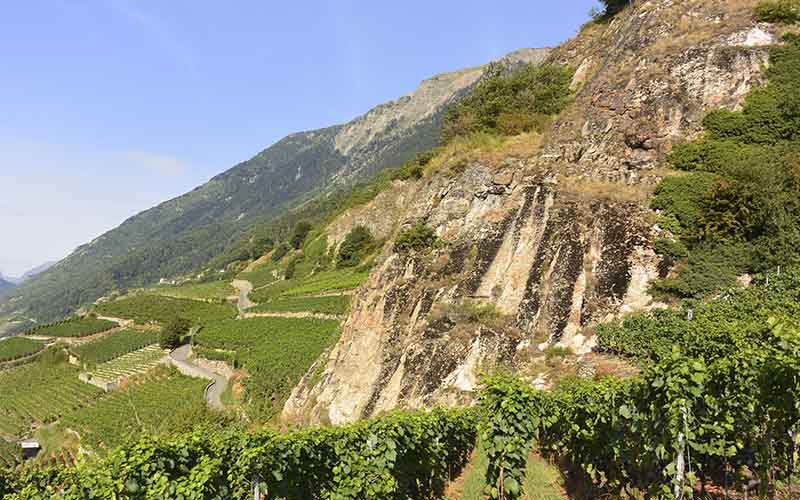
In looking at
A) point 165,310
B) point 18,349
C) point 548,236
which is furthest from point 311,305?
point 18,349

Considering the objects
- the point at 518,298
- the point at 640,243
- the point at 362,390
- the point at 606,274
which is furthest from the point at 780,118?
the point at 362,390

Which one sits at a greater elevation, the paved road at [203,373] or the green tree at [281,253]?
the green tree at [281,253]

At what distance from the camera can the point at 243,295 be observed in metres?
85.5

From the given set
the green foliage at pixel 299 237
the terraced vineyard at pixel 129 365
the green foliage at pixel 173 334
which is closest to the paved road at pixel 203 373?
the green foliage at pixel 173 334

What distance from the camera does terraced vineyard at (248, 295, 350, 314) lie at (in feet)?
158

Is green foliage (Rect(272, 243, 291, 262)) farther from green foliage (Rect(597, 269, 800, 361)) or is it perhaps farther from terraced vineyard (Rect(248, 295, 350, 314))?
green foliage (Rect(597, 269, 800, 361))

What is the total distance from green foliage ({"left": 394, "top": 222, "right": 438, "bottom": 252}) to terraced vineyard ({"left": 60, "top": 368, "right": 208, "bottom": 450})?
18943 millimetres

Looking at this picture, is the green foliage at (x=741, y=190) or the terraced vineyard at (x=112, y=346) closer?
the green foliage at (x=741, y=190)

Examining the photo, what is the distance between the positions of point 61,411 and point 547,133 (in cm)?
5133

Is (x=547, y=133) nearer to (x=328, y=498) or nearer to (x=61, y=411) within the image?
(x=328, y=498)

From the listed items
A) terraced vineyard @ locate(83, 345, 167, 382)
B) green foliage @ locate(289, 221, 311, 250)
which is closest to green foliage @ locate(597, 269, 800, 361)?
terraced vineyard @ locate(83, 345, 167, 382)

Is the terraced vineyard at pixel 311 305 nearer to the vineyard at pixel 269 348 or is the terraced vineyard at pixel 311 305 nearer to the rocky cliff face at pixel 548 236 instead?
the vineyard at pixel 269 348

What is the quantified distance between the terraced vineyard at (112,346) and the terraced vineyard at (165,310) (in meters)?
4.56

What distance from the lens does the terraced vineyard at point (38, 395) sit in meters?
41.8
